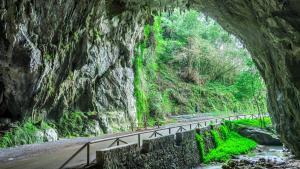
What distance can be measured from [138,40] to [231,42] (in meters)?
24.3

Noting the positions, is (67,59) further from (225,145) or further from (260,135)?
(260,135)

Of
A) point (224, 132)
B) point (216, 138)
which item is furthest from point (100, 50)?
point (224, 132)

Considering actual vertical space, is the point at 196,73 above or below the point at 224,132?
above

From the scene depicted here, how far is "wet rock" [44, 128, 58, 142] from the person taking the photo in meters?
19.0

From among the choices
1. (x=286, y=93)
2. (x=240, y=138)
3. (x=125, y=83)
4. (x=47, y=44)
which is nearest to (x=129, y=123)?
(x=125, y=83)

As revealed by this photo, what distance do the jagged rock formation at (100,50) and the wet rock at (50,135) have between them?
4.45ft

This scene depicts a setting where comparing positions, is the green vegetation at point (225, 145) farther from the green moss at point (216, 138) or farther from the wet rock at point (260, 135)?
the wet rock at point (260, 135)

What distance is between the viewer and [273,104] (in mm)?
14727

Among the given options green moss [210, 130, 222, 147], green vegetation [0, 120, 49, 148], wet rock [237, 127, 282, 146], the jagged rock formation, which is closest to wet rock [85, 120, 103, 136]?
the jagged rock formation

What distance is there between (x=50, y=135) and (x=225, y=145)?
39.4 ft

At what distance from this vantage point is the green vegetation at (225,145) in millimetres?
20516

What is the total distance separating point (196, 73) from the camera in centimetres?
4459

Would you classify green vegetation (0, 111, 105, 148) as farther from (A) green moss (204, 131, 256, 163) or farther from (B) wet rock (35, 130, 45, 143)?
(A) green moss (204, 131, 256, 163)

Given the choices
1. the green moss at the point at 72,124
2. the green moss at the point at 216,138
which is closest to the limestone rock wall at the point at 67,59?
the green moss at the point at 72,124
